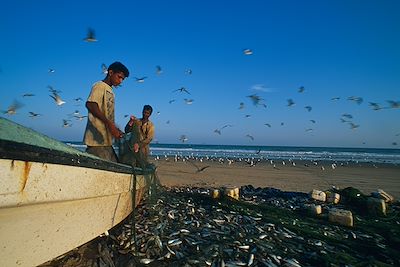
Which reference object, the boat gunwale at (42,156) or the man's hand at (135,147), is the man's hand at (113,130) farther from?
the boat gunwale at (42,156)

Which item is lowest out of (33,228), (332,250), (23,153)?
(332,250)

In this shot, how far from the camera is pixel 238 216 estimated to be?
24.7 feet

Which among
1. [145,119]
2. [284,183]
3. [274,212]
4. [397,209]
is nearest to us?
[274,212]

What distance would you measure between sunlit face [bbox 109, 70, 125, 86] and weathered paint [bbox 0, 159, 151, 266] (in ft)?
8.10

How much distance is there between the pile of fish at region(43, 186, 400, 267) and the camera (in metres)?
5.18

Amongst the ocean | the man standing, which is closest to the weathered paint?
the man standing

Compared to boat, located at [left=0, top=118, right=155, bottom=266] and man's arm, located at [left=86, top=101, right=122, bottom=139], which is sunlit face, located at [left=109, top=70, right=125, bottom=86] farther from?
boat, located at [left=0, top=118, right=155, bottom=266]

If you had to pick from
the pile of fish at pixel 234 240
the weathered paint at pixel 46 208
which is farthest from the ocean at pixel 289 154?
the weathered paint at pixel 46 208

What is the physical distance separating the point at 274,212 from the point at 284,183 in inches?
382

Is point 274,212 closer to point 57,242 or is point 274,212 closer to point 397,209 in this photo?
point 397,209

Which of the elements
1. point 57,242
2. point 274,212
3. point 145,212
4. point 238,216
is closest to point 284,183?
point 274,212

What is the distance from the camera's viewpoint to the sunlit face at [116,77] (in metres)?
6.54

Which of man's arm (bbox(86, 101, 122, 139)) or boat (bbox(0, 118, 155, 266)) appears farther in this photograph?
man's arm (bbox(86, 101, 122, 139))

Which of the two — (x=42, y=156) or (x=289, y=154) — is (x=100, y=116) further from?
(x=289, y=154)
